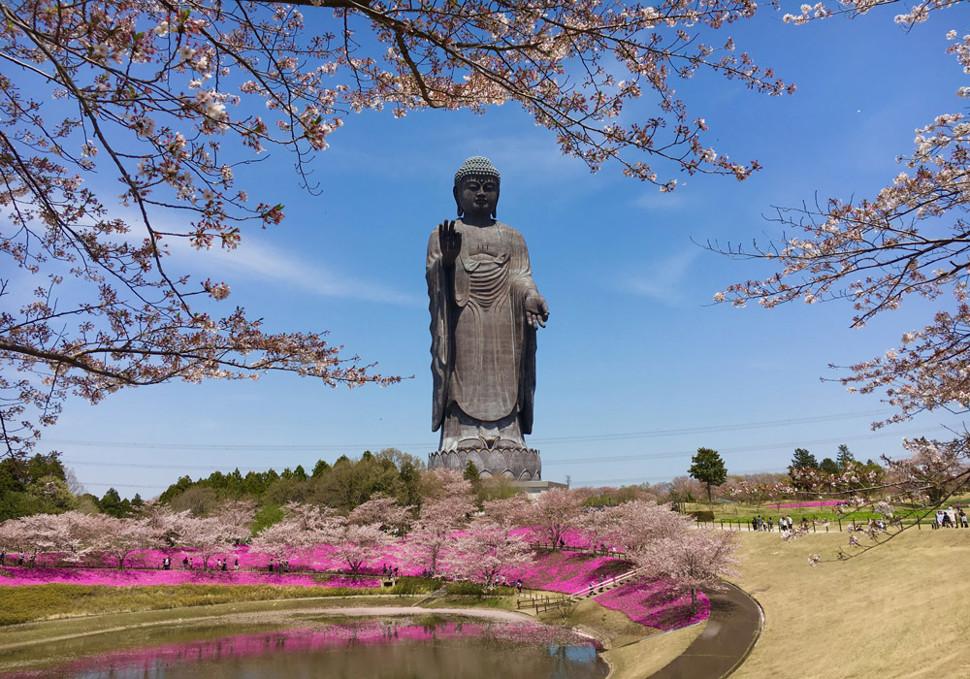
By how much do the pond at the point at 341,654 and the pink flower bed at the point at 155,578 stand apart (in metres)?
8.52

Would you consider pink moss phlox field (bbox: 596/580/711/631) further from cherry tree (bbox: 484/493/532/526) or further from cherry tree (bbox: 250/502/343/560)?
cherry tree (bbox: 250/502/343/560)

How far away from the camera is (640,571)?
80.7 feet

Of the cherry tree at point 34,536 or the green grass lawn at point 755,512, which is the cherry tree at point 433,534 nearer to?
the green grass lawn at point 755,512

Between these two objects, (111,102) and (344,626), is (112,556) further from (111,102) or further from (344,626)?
(111,102)

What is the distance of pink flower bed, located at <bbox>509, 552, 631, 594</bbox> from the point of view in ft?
96.3

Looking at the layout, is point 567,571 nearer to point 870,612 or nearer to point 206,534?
point 870,612

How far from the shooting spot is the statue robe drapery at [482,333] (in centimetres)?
4759

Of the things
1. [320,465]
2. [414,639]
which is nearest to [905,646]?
[414,639]

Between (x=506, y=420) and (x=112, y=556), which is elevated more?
(x=506, y=420)

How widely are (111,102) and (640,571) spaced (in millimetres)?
23706

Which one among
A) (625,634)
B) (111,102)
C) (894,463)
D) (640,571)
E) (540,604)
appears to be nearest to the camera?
(111,102)

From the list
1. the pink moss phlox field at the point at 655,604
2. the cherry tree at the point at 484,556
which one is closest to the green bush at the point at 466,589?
Answer: the cherry tree at the point at 484,556

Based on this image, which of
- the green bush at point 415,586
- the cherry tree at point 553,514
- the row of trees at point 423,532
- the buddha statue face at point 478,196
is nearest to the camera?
the row of trees at point 423,532

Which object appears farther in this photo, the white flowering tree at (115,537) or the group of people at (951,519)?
Result: the white flowering tree at (115,537)
